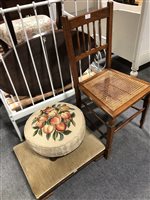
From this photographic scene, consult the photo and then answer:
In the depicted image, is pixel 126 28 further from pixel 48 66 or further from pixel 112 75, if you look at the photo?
pixel 48 66

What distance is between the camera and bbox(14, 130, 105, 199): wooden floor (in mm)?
1077

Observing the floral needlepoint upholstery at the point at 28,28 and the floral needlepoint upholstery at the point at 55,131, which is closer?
the floral needlepoint upholstery at the point at 55,131

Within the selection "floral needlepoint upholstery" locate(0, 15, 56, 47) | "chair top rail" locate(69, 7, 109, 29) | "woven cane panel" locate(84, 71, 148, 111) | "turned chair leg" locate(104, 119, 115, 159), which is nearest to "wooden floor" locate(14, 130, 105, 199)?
"turned chair leg" locate(104, 119, 115, 159)

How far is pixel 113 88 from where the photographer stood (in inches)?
47.0

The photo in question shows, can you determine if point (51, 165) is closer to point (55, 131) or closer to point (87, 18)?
point (55, 131)

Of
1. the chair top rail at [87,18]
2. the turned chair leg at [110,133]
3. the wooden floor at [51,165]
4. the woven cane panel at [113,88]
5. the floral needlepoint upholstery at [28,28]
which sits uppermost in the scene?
the chair top rail at [87,18]

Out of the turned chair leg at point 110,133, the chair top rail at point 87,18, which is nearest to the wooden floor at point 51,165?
the turned chair leg at point 110,133

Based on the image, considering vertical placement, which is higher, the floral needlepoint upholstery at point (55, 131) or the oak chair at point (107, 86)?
the oak chair at point (107, 86)

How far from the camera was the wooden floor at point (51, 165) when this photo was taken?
1.08 m

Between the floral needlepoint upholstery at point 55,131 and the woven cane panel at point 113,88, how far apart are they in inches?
8.2

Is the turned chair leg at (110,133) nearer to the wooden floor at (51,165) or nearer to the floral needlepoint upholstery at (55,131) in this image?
the wooden floor at (51,165)

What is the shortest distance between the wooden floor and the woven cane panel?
1.16 feet

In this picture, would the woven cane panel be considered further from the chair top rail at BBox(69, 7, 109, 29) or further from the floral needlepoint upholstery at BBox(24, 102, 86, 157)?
the chair top rail at BBox(69, 7, 109, 29)

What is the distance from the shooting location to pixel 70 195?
3.67 feet
